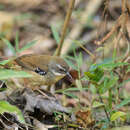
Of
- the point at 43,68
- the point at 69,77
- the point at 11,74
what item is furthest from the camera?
the point at 43,68

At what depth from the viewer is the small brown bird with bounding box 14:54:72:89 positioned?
5.11 metres

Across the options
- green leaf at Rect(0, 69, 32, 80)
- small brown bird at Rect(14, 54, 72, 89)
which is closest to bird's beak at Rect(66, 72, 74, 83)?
small brown bird at Rect(14, 54, 72, 89)

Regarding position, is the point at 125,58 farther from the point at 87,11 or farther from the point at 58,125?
the point at 87,11

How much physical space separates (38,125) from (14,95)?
0.66m

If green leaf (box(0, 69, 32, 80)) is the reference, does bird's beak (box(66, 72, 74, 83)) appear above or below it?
below

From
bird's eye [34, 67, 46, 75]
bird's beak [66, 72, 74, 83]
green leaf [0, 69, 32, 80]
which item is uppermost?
green leaf [0, 69, 32, 80]

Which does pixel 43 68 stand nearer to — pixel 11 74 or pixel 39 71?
pixel 39 71

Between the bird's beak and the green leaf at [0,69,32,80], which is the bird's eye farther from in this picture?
the green leaf at [0,69,32,80]

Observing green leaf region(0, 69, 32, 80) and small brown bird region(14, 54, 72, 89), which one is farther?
small brown bird region(14, 54, 72, 89)

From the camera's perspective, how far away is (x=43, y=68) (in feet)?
17.4

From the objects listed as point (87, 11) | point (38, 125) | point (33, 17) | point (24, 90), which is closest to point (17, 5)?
point (33, 17)

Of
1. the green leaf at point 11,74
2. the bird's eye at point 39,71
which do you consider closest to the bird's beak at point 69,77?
the bird's eye at point 39,71

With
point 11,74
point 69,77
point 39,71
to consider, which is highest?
point 11,74

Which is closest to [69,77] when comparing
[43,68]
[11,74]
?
[43,68]
